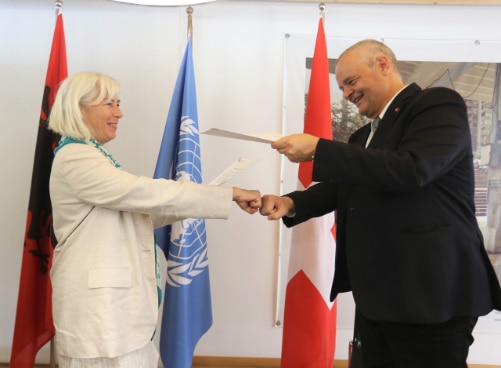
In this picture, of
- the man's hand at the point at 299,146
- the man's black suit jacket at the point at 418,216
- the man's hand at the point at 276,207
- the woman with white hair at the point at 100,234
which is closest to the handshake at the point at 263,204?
the man's hand at the point at 276,207

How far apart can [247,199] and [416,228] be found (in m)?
0.59

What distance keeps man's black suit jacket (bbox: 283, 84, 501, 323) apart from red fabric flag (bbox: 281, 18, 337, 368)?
0.81m

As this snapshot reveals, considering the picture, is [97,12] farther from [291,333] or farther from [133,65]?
[291,333]

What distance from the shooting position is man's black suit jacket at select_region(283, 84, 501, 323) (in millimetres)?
1150

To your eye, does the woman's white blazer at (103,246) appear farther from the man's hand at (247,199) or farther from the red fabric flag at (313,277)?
the red fabric flag at (313,277)

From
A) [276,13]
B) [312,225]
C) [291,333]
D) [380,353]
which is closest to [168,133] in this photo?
[312,225]

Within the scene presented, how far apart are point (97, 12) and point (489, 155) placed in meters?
2.46

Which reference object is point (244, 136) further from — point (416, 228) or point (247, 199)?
point (416, 228)

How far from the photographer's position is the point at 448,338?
1.19 m

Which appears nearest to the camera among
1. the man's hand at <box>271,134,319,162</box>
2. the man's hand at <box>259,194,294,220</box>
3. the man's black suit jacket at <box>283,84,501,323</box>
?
the man's black suit jacket at <box>283,84,501,323</box>

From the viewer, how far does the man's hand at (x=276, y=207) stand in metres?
1.62

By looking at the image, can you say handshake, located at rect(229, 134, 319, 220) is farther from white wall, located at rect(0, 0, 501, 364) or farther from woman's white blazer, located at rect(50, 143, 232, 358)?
white wall, located at rect(0, 0, 501, 364)

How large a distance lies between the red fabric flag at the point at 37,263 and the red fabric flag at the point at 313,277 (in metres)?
1.20

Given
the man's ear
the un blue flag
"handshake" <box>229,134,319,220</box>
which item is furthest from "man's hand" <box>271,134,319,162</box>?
the un blue flag
